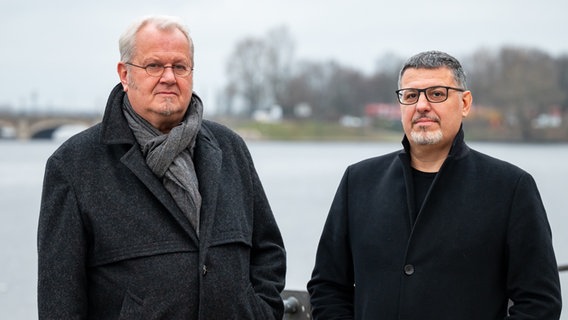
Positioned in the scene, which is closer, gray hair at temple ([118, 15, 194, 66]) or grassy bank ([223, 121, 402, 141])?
gray hair at temple ([118, 15, 194, 66])

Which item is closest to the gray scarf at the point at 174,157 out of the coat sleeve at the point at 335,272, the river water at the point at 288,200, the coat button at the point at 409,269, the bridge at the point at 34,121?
the coat sleeve at the point at 335,272

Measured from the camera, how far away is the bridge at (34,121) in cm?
6266

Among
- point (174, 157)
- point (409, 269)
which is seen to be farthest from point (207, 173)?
point (409, 269)

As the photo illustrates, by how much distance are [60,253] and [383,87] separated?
7991cm

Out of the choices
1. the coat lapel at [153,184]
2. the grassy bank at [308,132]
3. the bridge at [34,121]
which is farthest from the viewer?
the grassy bank at [308,132]

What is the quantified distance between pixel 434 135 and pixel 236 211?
30.8 inches

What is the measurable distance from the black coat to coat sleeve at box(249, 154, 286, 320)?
6.1 inches

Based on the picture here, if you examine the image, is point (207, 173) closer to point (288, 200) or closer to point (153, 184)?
point (153, 184)

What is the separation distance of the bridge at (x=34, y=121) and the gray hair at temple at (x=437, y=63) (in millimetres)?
59908

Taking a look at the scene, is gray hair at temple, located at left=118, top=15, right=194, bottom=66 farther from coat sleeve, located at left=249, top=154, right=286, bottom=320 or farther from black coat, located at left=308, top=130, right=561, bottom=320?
black coat, located at left=308, top=130, right=561, bottom=320

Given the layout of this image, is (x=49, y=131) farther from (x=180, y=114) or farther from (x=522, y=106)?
(x=180, y=114)

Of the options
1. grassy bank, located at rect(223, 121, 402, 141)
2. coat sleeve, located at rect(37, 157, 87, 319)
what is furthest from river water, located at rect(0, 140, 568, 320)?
grassy bank, located at rect(223, 121, 402, 141)

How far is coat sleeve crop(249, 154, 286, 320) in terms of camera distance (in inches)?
127

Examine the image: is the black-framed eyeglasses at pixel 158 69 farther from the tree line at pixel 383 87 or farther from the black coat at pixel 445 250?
the tree line at pixel 383 87
